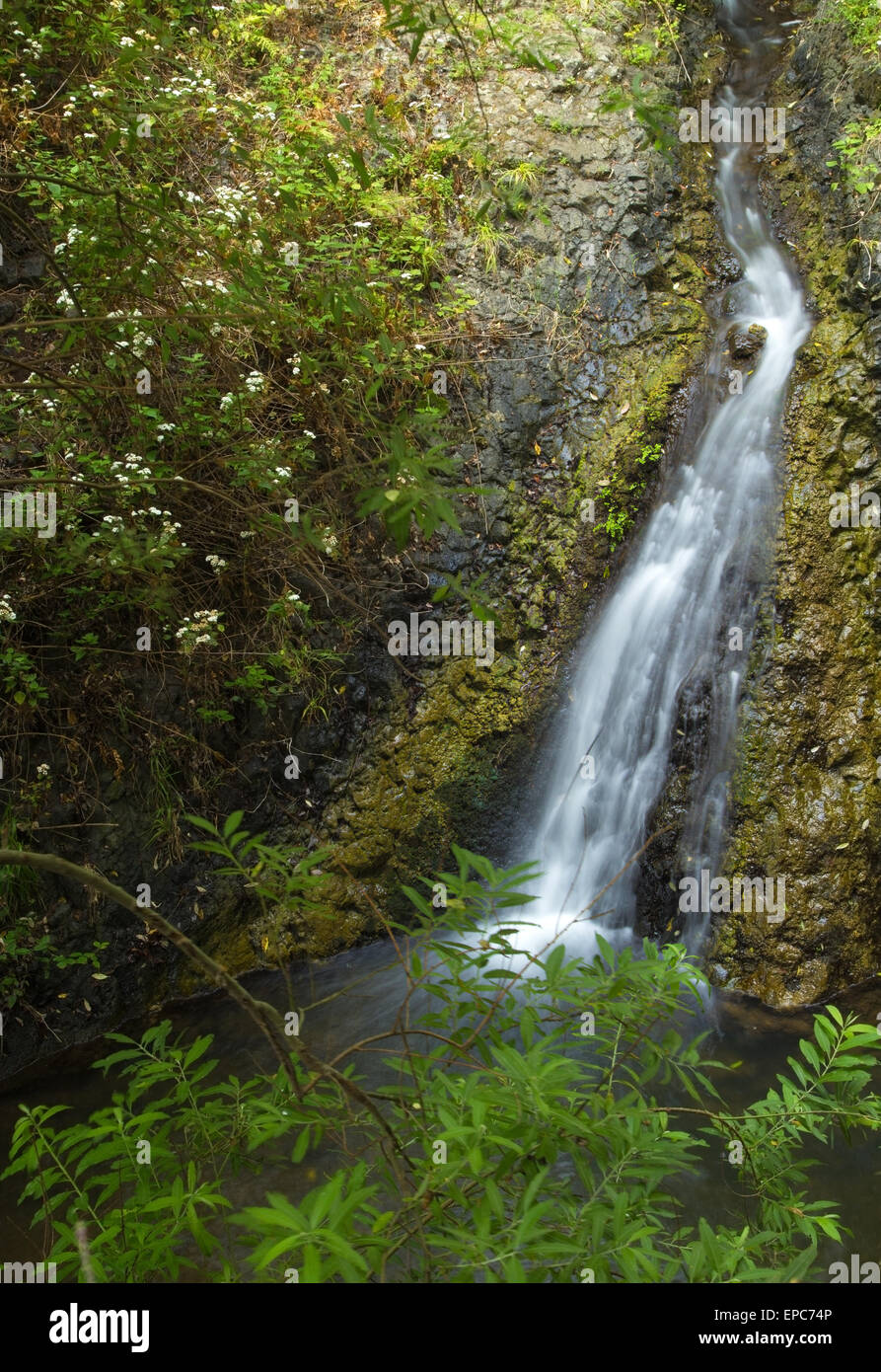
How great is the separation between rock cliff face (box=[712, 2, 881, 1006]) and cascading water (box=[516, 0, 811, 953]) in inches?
6.8

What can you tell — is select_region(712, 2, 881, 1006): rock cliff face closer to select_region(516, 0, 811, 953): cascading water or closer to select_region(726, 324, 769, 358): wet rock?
select_region(516, 0, 811, 953): cascading water

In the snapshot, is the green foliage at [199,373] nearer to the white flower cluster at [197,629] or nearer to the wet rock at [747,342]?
the white flower cluster at [197,629]

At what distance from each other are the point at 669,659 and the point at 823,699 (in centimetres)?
99

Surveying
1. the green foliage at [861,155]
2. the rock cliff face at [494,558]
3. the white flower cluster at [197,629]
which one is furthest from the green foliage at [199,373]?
the green foliage at [861,155]

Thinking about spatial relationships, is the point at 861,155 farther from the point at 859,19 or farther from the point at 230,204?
the point at 230,204

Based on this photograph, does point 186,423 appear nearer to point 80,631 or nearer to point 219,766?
point 80,631

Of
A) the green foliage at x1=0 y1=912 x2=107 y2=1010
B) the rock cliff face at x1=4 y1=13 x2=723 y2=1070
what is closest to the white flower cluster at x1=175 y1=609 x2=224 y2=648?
the rock cliff face at x1=4 y1=13 x2=723 y2=1070

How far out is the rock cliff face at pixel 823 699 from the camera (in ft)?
17.1

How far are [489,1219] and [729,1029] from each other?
395 centimetres

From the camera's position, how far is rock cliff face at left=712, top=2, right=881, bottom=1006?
17.1 ft

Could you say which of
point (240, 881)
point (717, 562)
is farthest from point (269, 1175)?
point (717, 562)

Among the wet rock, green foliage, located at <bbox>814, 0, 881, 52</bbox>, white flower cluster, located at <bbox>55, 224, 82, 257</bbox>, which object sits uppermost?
green foliage, located at <bbox>814, 0, 881, 52</bbox>

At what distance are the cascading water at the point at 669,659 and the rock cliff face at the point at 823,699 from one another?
0.17 m

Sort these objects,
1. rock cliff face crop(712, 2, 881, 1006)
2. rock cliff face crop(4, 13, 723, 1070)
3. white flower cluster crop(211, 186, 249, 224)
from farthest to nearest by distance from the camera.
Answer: rock cliff face crop(4, 13, 723, 1070) < rock cliff face crop(712, 2, 881, 1006) < white flower cluster crop(211, 186, 249, 224)
